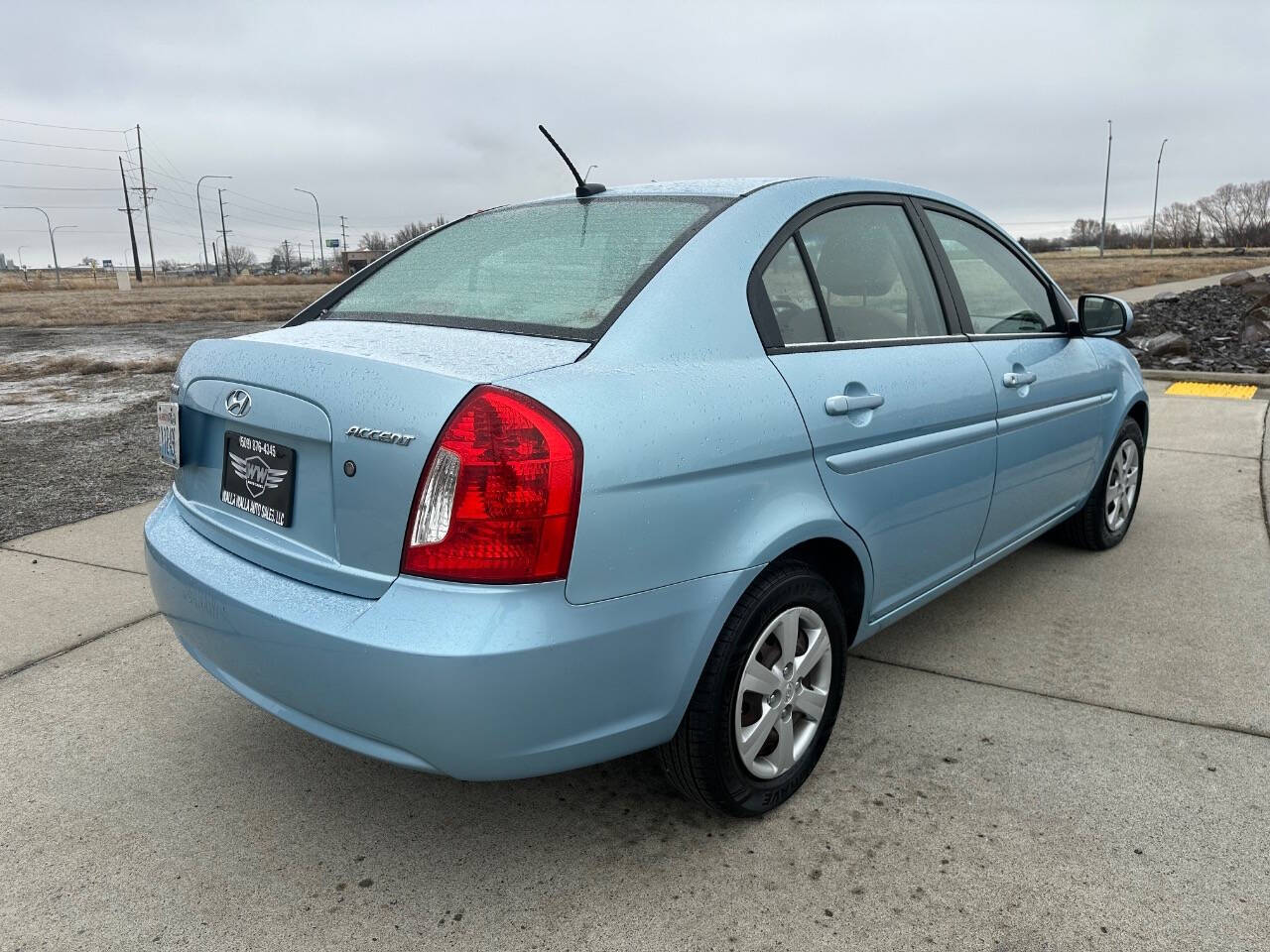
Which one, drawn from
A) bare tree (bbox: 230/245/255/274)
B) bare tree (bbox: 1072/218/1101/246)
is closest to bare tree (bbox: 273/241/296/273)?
bare tree (bbox: 230/245/255/274)

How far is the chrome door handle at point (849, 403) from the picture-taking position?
100 inches

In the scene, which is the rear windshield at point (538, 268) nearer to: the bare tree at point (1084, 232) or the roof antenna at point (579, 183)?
the roof antenna at point (579, 183)

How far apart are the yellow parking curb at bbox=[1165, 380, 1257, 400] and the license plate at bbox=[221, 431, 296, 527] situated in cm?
907

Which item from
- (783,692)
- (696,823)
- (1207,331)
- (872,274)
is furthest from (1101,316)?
(1207,331)

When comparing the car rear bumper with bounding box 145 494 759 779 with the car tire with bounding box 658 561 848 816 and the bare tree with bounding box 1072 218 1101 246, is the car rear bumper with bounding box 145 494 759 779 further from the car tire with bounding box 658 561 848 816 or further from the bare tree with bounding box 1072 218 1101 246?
the bare tree with bounding box 1072 218 1101 246

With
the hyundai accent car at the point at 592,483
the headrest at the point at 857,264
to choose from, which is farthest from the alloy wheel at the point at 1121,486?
the headrest at the point at 857,264

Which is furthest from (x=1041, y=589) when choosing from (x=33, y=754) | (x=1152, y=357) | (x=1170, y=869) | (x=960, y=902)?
(x=1152, y=357)

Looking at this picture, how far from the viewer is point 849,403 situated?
8.52ft

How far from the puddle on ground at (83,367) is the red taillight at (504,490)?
547 centimetres

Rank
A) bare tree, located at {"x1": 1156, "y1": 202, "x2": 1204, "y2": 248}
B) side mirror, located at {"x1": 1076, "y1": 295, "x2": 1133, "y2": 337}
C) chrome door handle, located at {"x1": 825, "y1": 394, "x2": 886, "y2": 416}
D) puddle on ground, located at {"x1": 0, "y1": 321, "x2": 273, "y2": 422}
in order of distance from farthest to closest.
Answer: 1. bare tree, located at {"x1": 1156, "y1": 202, "x2": 1204, "y2": 248}
2. puddle on ground, located at {"x1": 0, "y1": 321, "x2": 273, "y2": 422}
3. side mirror, located at {"x1": 1076, "y1": 295, "x2": 1133, "y2": 337}
4. chrome door handle, located at {"x1": 825, "y1": 394, "x2": 886, "y2": 416}

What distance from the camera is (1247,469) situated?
20.7 ft

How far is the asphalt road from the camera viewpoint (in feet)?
7.14

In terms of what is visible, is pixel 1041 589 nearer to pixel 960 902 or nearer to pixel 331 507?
pixel 960 902

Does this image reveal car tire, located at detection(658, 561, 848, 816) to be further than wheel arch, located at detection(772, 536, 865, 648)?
No
